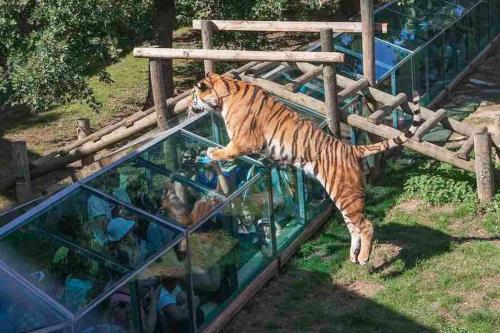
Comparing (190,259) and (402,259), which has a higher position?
(190,259)

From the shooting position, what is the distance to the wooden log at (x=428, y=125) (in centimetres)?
875

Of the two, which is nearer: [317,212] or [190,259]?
[190,259]

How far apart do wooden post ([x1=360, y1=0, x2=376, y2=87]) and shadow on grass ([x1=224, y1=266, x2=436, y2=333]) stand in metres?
2.98

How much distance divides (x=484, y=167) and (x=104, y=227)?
4248mm

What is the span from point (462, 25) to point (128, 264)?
9622mm

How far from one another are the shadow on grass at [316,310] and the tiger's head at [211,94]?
1721mm

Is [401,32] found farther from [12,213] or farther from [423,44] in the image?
[12,213]

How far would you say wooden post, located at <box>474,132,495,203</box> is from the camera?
343 inches

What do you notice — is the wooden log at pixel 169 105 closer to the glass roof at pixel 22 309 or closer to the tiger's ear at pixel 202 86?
the tiger's ear at pixel 202 86

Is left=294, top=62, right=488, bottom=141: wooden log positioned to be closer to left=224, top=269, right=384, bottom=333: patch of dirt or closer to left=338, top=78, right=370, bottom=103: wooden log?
left=338, top=78, right=370, bottom=103: wooden log

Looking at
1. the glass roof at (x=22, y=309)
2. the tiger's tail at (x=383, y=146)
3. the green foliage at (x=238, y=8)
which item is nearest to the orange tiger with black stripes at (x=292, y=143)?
the tiger's tail at (x=383, y=146)

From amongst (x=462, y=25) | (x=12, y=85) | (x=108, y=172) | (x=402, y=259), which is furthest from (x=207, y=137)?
(x=462, y=25)

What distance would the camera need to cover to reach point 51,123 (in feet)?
50.3

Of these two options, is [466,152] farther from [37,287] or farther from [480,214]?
[37,287]
